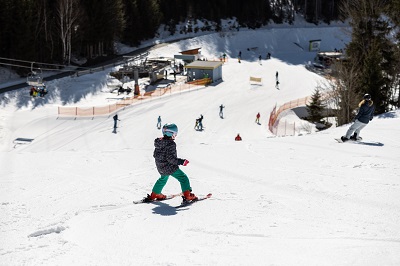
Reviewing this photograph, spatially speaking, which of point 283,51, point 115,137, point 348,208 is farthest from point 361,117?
point 283,51

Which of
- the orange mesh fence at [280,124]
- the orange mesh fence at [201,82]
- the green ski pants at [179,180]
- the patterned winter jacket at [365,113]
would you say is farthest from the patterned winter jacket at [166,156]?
the orange mesh fence at [201,82]

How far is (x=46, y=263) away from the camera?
4852mm

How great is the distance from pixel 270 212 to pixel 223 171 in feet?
11.3

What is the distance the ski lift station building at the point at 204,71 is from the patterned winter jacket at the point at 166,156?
39.5 meters

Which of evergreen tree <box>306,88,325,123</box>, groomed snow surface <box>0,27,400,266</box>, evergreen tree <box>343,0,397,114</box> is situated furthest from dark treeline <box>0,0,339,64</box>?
groomed snow surface <box>0,27,400,266</box>

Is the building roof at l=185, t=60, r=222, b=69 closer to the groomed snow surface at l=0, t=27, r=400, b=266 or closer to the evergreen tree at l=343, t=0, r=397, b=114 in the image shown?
the evergreen tree at l=343, t=0, r=397, b=114

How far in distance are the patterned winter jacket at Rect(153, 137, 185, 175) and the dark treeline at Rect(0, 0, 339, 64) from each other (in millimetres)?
40444

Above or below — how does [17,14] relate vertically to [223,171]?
above

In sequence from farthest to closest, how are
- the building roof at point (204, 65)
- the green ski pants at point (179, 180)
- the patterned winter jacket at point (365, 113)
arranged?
the building roof at point (204, 65) < the patterned winter jacket at point (365, 113) < the green ski pants at point (179, 180)

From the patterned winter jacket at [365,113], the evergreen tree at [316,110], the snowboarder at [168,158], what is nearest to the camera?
the snowboarder at [168,158]

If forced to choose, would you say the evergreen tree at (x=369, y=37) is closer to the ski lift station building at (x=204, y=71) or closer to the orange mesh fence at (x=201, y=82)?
the orange mesh fence at (x=201, y=82)

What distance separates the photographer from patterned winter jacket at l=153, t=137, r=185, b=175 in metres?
7.19

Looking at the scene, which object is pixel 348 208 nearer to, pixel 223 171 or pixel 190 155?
pixel 223 171

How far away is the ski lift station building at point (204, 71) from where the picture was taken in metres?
46.4
